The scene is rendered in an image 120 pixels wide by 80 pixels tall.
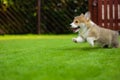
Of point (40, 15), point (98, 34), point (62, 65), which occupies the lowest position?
point (62, 65)

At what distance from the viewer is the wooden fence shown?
13.1 metres

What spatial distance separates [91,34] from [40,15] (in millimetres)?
6859

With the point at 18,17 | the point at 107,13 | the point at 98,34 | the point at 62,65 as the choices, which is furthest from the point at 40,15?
the point at 62,65

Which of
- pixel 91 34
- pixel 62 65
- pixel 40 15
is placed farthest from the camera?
pixel 40 15

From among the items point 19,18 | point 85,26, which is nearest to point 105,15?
point 19,18

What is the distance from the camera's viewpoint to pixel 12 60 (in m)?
6.51

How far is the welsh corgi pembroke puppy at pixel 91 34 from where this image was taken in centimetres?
802

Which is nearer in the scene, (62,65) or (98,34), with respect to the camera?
(62,65)

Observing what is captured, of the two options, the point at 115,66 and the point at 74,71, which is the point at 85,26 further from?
the point at 74,71

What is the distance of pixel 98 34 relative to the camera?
26.5ft

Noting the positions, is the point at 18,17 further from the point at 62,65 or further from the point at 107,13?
the point at 62,65

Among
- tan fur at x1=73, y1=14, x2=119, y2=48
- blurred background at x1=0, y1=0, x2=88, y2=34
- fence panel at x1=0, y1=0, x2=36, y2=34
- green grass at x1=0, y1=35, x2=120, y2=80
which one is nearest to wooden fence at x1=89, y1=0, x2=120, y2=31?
blurred background at x1=0, y1=0, x2=88, y2=34

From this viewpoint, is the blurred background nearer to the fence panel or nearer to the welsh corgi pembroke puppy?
the fence panel

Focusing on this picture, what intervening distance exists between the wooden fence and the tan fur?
15.1 feet
